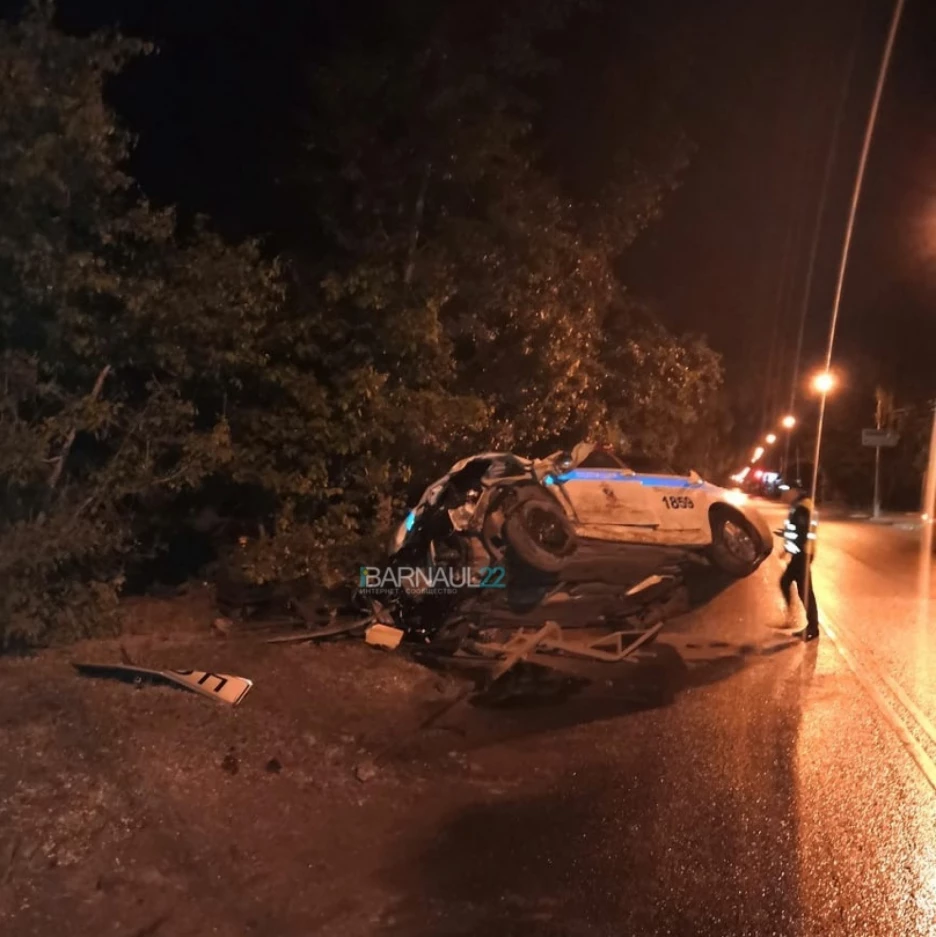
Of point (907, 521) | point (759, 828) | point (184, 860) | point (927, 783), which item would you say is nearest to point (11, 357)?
point (184, 860)

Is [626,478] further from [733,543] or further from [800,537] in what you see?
[733,543]

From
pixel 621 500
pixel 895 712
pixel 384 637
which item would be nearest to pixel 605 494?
pixel 621 500

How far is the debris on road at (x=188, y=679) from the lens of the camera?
7801 mm

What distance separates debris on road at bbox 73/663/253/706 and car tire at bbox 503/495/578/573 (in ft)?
12.2

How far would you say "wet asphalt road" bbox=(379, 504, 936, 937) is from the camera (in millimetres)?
4738

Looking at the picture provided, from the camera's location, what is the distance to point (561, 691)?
9.38m

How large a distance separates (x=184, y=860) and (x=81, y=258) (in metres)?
5.25

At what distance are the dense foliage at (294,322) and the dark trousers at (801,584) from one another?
4.03 meters

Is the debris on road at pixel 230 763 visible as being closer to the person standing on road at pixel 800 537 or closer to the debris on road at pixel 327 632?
the debris on road at pixel 327 632

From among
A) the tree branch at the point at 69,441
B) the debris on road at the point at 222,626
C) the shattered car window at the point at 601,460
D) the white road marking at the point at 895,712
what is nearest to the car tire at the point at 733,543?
the shattered car window at the point at 601,460

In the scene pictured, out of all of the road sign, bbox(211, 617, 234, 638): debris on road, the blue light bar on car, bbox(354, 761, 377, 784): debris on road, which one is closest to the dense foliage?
bbox(211, 617, 234, 638): debris on road

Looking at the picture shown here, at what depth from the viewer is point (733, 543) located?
13.9 metres

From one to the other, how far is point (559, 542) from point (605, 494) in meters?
1.01

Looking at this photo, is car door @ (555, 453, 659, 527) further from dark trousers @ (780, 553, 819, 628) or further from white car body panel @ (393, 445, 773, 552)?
dark trousers @ (780, 553, 819, 628)
